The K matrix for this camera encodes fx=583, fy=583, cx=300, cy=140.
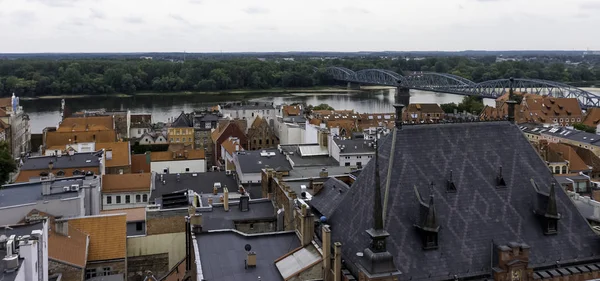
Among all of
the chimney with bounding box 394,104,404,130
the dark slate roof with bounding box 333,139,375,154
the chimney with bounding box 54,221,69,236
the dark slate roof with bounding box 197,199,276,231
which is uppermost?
the chimney with bounding box 394,104,404,130

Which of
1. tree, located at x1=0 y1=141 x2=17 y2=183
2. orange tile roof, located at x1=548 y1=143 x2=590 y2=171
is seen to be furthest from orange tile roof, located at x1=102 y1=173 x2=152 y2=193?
orange tile roof, located at x1=548 y1=143 x2=590 y2=171

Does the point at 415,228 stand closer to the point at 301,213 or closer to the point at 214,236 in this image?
the point at 301,213

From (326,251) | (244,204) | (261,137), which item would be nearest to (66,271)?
(244,204)

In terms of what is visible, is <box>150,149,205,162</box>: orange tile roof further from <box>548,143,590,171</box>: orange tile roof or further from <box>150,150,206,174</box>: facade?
<box>548,143,590,171</box>: orange tile roof

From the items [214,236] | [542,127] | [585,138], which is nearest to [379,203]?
[214,236]

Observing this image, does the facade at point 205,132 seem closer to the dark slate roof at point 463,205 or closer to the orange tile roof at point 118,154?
the orange tile roof at point 118,154

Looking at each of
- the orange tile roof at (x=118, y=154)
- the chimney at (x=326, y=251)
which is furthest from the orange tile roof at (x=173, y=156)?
the chimney at (x=326, y=251)
